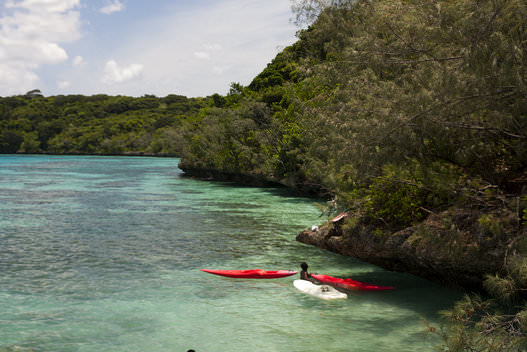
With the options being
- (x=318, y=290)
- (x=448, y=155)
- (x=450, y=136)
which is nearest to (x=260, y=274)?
(x=318, y=290)

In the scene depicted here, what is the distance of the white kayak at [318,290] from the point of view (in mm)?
11219

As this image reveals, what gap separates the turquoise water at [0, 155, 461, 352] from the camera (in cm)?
898

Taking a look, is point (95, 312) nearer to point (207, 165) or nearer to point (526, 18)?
point (526, 18)

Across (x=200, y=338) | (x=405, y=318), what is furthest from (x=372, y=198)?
(x=200, y=338)

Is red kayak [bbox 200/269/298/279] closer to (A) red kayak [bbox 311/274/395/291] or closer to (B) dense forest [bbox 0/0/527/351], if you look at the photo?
(A) red kayak [bbox 311/274/395/291]

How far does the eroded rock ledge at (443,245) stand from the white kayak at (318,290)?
6.25 feet

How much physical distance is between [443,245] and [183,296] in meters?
6.33

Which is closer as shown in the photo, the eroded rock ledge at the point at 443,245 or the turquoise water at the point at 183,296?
the eroded rock ledge at the point at 443,245

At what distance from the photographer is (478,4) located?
6.64 metres

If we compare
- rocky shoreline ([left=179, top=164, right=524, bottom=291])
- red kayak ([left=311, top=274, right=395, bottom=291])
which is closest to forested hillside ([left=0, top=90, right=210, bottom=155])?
rocky shoreline ([left=179, top=164, right=524, bottom=291])

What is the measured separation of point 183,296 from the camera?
11.6 meters

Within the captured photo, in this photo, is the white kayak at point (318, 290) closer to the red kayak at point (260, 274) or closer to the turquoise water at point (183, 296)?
the turquoise water at point (183, 296)

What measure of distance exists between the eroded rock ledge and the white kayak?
6.25ft

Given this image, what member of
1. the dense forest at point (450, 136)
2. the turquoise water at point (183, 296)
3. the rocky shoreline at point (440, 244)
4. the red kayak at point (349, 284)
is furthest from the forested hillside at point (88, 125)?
the dense forest at point (450, 136)
